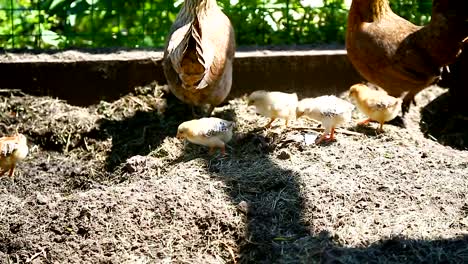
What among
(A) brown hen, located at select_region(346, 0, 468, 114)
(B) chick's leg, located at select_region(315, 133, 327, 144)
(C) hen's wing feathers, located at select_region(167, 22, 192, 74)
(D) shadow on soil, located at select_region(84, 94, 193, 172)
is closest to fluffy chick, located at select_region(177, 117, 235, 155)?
(C) hen's wing feathers, located at select_region(167, 22, 192, 74)

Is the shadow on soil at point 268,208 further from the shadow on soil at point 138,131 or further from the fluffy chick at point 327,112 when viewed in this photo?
the fluffy chick at point 327,112

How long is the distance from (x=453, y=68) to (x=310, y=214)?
318 centimetres

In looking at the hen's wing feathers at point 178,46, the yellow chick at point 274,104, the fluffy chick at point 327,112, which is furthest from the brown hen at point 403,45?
the hen's wing feathers at point 178,46

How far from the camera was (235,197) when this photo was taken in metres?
5.51

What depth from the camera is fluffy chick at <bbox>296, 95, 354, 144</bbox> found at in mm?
6262

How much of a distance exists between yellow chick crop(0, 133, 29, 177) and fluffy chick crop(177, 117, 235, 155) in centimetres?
131

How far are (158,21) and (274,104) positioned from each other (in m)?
2.34

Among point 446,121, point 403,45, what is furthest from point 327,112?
point 446,121

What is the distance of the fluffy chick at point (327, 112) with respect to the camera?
6262mm

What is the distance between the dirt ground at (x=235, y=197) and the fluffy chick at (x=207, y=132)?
15 centimetres

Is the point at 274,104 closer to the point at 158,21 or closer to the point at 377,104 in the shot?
the point at 377,104

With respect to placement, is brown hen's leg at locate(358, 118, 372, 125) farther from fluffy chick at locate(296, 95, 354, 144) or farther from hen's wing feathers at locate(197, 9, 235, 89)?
hen's wing feathers at locate(197, 9, 235, 89)

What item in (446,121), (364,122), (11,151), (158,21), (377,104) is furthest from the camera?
(158,21)

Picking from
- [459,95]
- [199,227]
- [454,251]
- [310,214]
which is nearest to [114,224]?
[199,227]
